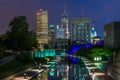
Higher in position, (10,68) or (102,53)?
(102,53)

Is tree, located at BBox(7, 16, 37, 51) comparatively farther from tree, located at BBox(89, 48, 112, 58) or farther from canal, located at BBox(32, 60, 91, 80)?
canal, located at BBox(32, 60, 91, 80)

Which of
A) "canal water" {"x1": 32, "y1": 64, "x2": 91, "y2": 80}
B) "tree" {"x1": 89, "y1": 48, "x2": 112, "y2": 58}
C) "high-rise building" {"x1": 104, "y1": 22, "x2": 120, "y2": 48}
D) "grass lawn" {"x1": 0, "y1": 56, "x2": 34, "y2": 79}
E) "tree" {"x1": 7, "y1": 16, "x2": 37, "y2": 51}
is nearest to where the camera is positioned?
"canal water" {"x1": 32, "y1": 64, "x2": 91, "y2": 80}

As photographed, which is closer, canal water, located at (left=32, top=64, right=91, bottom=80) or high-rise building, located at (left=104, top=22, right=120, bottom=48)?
canal water, located at (left=32, top=64, right=91, bottom=80)

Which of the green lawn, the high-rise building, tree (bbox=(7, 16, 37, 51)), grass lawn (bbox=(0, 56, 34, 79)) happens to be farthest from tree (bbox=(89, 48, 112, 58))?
grass lawn (bbox=(0, 56, 34, 79))

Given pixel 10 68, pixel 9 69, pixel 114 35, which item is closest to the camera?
pixel 9 69

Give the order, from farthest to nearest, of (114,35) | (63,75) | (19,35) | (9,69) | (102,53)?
(102,53)
(114,35)
(19,35)
(9,69)
(63,75)

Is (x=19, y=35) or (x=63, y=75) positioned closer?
(x=63, y=75)

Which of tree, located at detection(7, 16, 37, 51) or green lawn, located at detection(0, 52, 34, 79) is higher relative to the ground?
tree, located at detection(7, 16, 37, 51)

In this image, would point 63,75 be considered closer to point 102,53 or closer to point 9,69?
point 9,69

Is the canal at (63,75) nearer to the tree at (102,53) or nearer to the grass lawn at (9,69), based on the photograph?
the grass lawn at (9,69)

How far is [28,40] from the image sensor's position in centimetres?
10469

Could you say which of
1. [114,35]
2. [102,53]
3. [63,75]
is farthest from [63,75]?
[102,53]

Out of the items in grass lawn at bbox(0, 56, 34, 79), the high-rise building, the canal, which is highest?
the high-rise building

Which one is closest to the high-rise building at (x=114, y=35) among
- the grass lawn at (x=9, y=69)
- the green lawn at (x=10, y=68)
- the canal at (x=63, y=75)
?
the green lawn at (x=10, y=68)
